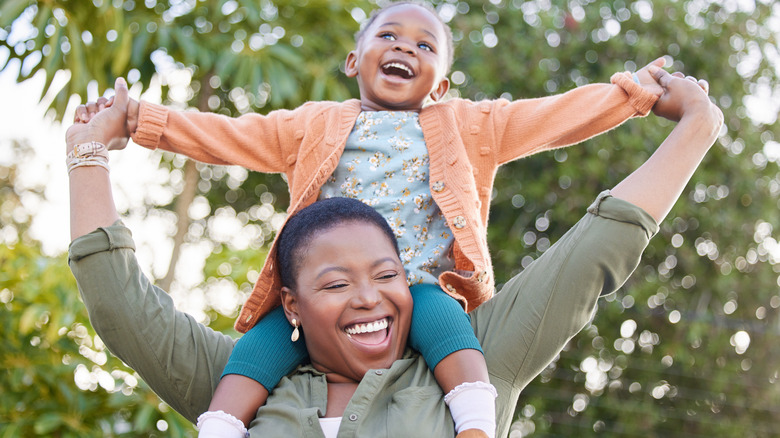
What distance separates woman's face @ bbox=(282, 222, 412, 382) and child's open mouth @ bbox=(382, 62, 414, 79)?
55cm

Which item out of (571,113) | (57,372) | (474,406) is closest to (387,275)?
(474,406)

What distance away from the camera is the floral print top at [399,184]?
72.7 inches

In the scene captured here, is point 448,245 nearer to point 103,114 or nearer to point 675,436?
point 103,114

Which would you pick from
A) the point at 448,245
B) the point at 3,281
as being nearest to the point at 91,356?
the point at 3,281

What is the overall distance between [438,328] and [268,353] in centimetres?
36

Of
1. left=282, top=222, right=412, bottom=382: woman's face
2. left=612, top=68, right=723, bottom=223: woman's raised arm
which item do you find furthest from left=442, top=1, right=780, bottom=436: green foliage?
left=282, top=222, right=412, bottom=382: woman's face

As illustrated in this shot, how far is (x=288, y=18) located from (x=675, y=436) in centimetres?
376

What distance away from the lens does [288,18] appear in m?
4.78

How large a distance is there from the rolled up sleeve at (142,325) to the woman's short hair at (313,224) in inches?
9.3

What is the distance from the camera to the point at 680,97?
65.5 inches

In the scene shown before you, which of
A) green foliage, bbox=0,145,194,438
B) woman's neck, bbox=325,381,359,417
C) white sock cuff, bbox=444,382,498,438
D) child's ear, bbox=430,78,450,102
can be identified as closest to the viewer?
white sock cuff, bbox=444,382,498,438

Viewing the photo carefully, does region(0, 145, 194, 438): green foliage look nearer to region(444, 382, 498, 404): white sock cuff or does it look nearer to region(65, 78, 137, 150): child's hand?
region(65, 78, 137, 150): child's hand

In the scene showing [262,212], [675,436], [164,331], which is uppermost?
[164,331]

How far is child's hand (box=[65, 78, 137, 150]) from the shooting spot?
1688 mm
